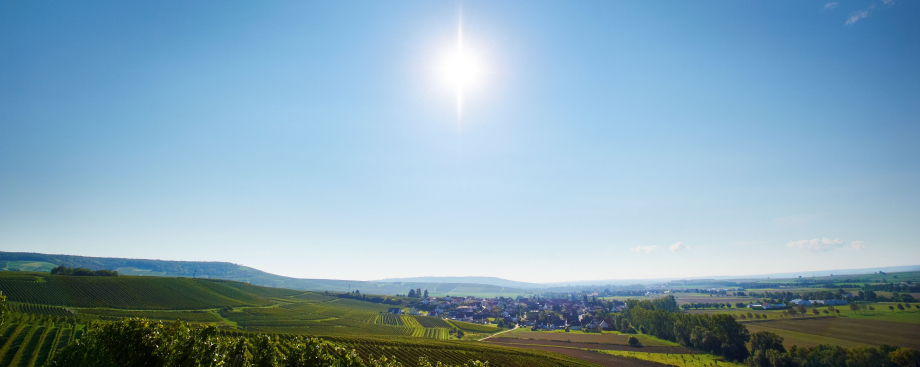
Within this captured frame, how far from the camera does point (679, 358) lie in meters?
86.8

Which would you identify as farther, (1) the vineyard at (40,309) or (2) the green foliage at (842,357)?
(1) the vineyard at (40,309)

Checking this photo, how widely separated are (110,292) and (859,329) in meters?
234

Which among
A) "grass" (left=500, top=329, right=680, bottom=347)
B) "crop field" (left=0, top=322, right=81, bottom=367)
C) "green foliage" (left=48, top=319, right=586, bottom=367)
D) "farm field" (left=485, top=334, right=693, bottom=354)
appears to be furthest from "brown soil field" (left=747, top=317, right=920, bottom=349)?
→ "crop field" (left=0, top=322, right=81, bottom=367)

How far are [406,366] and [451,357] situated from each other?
549 inches

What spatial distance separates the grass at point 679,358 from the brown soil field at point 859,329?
103 feet

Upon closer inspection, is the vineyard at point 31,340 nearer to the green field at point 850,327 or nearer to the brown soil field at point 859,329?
the green field at point 850,327

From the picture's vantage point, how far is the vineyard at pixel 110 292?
368 ft

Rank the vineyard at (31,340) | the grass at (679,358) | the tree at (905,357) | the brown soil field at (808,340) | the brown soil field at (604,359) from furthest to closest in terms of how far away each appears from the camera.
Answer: the grass at (679,358), the brown soil field at (808,340), the brown soil field at (604,359), the tree at (905,357), the vineyard at (31,340)

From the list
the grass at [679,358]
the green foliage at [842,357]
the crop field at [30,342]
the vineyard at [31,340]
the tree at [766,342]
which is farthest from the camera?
the grass at [679,358]

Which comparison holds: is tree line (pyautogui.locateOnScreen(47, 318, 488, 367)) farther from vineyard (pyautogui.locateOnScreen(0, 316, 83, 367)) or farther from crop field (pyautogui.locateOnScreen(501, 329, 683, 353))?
crop field (pyautogui.locateOnScreen(501, 329, 683, 353))

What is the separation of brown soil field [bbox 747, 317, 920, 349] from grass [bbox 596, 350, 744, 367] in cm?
3130

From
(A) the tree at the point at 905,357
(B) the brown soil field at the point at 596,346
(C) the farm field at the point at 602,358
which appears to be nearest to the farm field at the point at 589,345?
(B) the brown soil field at the point at 596,346

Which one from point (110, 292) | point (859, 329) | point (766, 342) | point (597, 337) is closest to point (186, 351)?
point (766, 342)

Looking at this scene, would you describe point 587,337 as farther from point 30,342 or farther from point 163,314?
point 163,314
